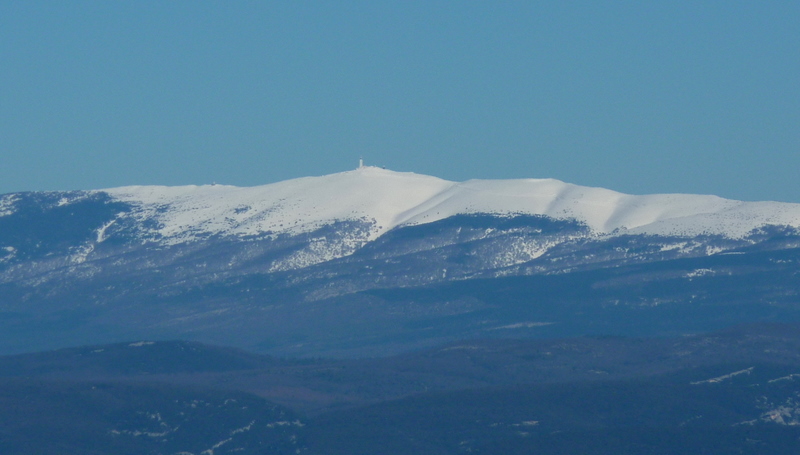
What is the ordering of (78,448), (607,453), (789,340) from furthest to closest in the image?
(789,340) → (78,448) → (607,453)

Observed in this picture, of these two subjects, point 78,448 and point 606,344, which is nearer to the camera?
point 78,448

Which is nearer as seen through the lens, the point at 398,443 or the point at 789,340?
the point at 398,443

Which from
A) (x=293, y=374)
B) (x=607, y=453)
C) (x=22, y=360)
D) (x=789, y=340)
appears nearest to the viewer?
(x=607, y=453)

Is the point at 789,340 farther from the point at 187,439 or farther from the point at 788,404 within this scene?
the point at 187,439

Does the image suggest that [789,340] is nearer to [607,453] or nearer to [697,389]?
[697,389]

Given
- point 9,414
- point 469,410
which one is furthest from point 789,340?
point 9,414

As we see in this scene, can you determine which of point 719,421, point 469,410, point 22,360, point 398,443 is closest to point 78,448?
point 398,443

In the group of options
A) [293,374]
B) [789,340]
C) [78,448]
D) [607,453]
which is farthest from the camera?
[789,340]

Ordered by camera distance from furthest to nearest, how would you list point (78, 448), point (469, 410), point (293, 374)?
point (293, 374)
point (469, 410)
point (78, 448)

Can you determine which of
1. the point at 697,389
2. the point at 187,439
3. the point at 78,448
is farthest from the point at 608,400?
the point at 78,448
